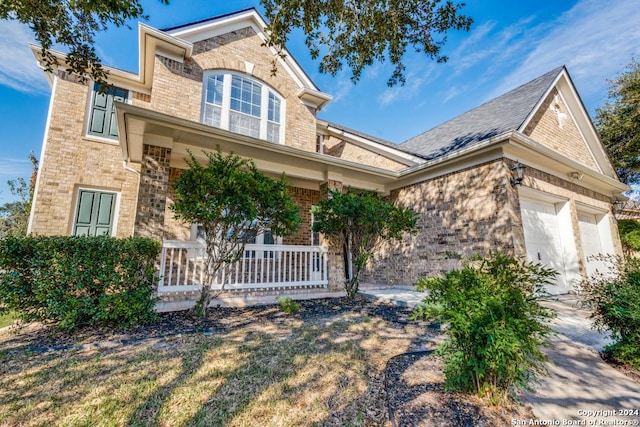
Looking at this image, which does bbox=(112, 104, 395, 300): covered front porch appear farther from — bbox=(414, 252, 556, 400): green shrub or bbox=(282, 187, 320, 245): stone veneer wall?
bbox=(414, 252, 556, 400): green shrub

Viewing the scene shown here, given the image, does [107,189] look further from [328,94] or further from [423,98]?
[423,98]

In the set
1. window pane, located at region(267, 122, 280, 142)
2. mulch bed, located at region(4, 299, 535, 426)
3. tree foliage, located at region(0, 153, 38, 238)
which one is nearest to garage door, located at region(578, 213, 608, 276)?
mulch bed, located at region(4, 299, 535, 426)

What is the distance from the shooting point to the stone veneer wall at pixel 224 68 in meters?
7.53

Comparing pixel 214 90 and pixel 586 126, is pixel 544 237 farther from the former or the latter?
pixel 214 90

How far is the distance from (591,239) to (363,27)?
412 inches

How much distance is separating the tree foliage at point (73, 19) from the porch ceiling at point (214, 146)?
0.92m

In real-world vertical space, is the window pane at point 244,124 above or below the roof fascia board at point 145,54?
below

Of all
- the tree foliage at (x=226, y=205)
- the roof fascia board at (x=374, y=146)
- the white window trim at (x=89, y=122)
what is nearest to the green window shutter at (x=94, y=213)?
the white window trim at (x=89, y=122)

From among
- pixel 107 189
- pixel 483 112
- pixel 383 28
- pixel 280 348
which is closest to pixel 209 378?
pixel 280 348

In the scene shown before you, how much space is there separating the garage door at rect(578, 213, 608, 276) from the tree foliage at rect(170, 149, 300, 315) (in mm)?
9941

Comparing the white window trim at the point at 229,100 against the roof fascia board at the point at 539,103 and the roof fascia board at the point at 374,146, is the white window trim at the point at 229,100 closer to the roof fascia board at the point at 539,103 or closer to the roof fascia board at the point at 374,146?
the roof fascia board at the point at 374,146

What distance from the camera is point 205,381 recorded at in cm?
246

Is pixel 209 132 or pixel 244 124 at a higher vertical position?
pixel 244 124

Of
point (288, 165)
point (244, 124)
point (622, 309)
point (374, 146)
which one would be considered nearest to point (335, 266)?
point (288, 165)
